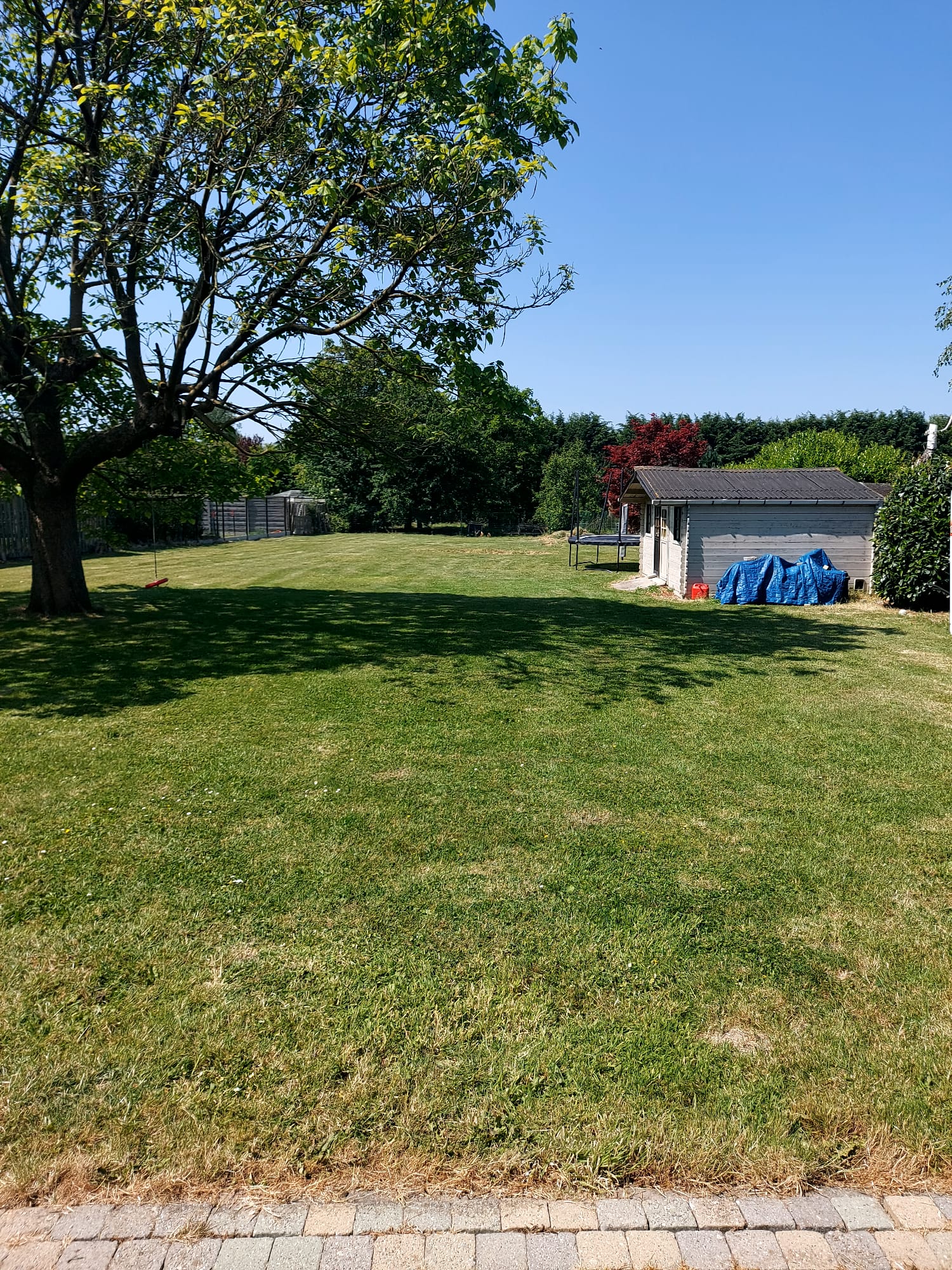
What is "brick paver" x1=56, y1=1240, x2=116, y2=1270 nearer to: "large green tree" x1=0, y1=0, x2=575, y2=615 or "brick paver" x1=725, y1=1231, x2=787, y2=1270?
"brick paver" x1=725, y1=1231, x2=787, y2=1270

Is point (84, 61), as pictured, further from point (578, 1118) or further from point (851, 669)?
point (578, 1118)

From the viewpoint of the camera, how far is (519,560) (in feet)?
89.6

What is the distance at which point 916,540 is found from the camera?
15.6 meters

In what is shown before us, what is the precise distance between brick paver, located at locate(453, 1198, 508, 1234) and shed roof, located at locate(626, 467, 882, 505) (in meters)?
16.4

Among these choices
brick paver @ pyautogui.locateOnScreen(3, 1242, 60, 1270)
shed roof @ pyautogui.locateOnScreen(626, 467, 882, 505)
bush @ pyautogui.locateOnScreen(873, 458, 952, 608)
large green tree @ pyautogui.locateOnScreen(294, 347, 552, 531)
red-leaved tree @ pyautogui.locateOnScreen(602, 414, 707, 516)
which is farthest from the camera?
red-leaved tree @ pyautogui.locateOnScreen(602, 414, 707, 516)

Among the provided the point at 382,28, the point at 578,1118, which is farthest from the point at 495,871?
the point at 382,28

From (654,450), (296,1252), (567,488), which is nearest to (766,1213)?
(296,1252)

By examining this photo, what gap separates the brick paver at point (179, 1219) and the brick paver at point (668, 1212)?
4.31 ft

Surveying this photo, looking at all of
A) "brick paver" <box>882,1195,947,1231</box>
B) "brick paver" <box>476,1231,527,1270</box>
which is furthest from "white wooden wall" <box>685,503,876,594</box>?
"brick paver" <box>476,1231,527,1270</box>

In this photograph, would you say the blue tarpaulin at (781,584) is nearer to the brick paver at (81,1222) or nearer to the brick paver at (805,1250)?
the brick paver at (805,1250)

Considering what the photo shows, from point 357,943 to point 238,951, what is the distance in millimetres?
536

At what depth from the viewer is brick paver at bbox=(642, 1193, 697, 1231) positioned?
2354 millimetres

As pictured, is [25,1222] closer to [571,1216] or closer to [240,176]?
[571,1216]

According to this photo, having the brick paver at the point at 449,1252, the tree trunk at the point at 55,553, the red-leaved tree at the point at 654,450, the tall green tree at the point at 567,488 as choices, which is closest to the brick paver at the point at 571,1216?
the brick paver at the point at 449,1252
